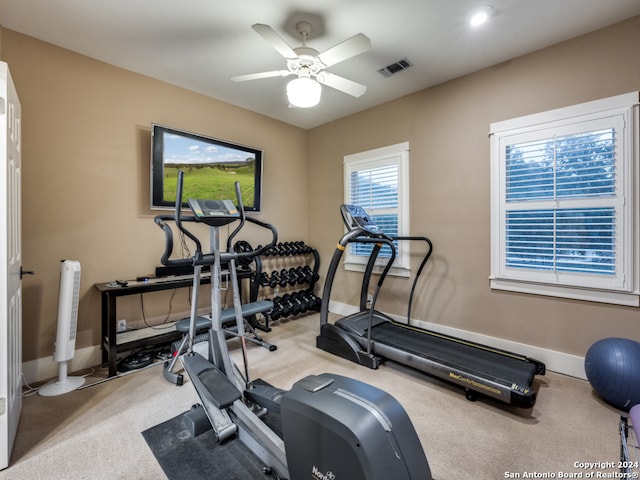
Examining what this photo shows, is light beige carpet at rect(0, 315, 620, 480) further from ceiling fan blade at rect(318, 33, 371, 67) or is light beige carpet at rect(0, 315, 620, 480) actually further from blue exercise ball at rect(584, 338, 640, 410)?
ceiling fan blade at rect(318, 33, 371, 67)

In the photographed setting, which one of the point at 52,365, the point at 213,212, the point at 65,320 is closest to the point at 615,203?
the point at 213,212

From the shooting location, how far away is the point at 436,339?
3.10 metres

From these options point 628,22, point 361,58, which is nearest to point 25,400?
point 361,58

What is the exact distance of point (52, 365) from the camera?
2.80m

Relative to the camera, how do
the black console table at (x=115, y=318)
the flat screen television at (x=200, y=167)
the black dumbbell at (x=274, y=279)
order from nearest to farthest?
1. the black console table at (x=115, y=318)
2. the flat screen television at (x=200, y=167)
3. the black dumbbell at (x=274, y=279)

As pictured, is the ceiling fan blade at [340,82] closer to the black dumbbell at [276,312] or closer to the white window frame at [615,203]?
the white window frame at [615,203]

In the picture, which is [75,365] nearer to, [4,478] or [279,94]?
[4,478]

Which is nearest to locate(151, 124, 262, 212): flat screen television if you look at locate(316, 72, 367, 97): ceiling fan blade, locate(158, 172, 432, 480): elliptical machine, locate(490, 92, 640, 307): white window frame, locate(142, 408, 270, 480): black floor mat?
locate(316, 72, 367, 97): ceiling fan blade

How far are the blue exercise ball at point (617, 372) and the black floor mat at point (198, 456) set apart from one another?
2.50 m

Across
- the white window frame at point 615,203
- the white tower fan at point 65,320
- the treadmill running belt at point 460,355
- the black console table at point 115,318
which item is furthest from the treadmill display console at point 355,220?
the white tower fan at point 65,320

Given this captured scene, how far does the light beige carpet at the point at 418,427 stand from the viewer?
174cm

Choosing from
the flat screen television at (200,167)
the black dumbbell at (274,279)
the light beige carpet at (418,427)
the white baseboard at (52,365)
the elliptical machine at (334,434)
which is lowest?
the light beige carpet at (418,427)

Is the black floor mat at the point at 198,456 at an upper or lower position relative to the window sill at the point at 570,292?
lower

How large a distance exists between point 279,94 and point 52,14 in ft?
7.19
